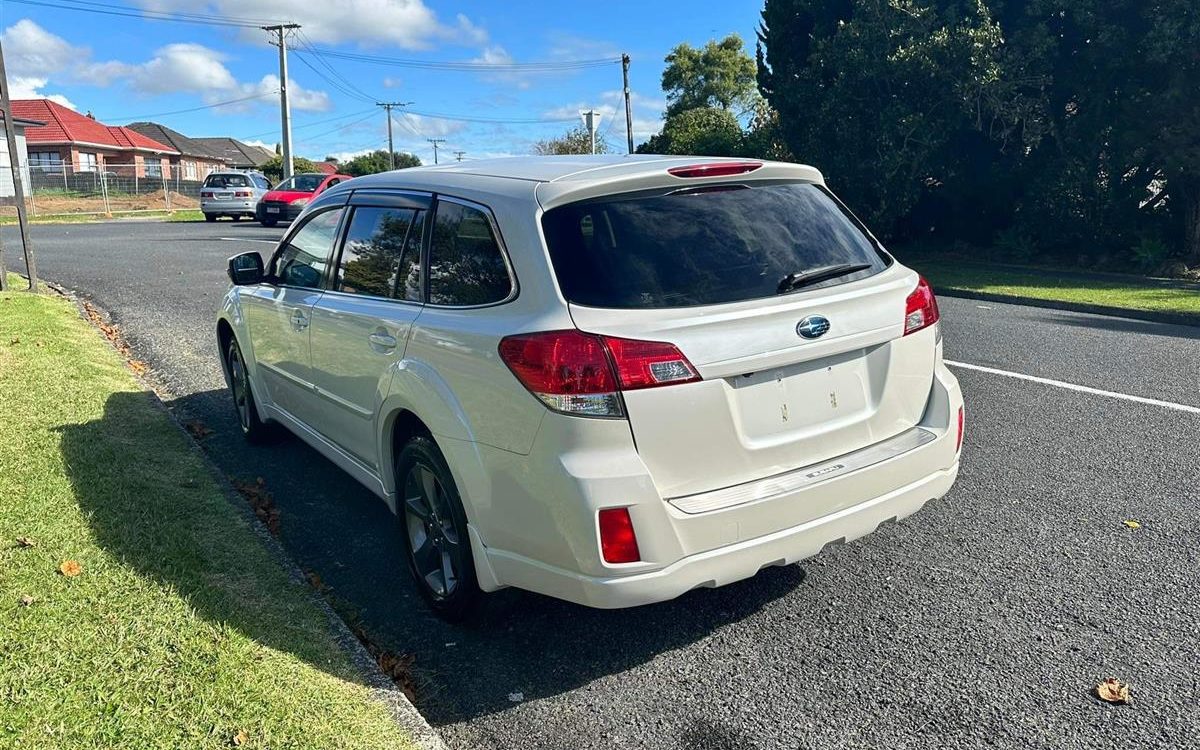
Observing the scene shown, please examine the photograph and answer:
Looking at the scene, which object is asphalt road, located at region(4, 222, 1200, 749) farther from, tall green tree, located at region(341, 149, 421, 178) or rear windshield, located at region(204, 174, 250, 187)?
tall green tree, located at region(341, 149, 421, 178)

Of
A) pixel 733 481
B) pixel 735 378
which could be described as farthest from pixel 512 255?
pixel 733 481

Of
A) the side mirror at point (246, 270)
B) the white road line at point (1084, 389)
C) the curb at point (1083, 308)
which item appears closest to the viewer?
the side mirror at point (246, 270)

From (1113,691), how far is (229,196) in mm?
32095

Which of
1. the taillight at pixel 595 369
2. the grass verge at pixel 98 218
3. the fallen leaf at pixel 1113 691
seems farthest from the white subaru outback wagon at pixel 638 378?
the grass verge at pixel 98 218

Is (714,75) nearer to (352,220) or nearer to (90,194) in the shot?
(90,194)

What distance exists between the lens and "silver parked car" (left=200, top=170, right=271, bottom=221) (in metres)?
31.1

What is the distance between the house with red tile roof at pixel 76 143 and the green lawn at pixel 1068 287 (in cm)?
4409

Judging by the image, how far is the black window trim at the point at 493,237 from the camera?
10.6ft

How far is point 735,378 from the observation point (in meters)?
3.11

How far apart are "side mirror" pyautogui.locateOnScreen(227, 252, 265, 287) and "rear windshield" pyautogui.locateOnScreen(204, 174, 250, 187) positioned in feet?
92.6

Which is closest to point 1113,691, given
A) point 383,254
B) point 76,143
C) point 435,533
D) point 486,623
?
point 486,623

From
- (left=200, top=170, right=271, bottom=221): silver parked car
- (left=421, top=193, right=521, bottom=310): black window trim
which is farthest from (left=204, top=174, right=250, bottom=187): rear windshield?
(left=421, top=193, right=521, bottom=310): black window trim

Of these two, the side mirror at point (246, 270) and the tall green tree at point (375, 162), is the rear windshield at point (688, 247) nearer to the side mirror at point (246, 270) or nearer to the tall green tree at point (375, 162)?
the side mirror at point (246, 270)

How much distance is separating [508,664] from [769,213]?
1940 millimetres
